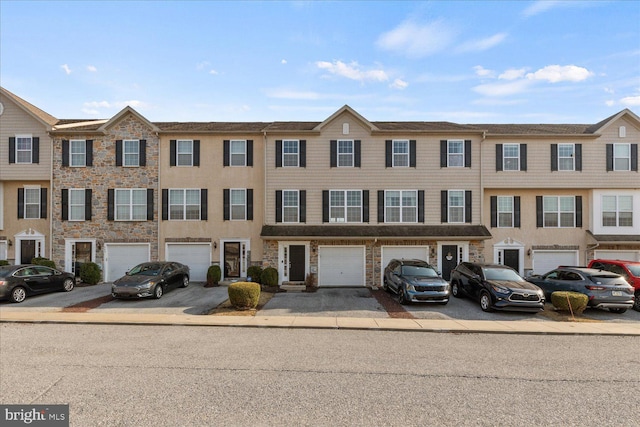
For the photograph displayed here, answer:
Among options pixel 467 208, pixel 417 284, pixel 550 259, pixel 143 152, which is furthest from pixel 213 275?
pixel 550 259

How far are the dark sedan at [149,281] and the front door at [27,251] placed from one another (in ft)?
28.4

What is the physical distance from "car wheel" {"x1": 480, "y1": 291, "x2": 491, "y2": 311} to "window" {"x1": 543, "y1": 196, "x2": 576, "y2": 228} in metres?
9.61

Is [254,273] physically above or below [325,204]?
below

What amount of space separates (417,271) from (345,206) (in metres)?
6.12

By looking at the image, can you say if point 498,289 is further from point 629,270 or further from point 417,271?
point 629,270

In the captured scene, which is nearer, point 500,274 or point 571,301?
point 571,301

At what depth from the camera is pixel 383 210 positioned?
19328 mm

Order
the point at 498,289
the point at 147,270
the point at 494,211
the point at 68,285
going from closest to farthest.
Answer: the point at 498,289 → the point at 147,270 → the point at 68,285 → the point at 494,211

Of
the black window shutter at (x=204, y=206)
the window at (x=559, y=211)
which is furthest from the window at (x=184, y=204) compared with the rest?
the window at (x=559, y=211)

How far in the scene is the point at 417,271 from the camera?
14.7 meters

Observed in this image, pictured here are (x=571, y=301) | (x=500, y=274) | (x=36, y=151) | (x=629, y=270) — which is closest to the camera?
(x=571, y=301)

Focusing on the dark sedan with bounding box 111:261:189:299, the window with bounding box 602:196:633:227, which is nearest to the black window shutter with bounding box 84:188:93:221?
the dark sedan with bounding box 111:261:189:299

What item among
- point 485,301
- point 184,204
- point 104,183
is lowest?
point 485,301

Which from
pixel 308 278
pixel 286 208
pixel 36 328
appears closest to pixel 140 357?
pixel 36 328
